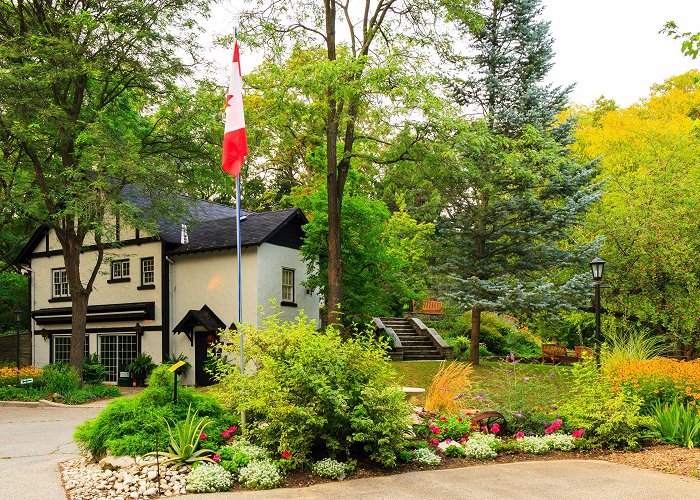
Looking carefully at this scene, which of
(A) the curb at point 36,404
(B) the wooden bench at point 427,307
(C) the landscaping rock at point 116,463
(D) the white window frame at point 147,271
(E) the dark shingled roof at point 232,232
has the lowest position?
(A) the curb at point 36,404

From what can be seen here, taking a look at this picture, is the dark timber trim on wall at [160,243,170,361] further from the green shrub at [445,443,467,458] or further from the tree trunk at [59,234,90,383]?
the green shrub at [445,443,467,458]

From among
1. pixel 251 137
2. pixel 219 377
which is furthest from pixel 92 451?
pixel 251 137

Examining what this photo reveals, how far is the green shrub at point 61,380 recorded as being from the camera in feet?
61.0

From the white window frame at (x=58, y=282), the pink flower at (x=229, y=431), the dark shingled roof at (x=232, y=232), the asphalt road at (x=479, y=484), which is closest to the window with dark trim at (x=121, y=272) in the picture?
the dark shingled roof at (x=232, y=232)

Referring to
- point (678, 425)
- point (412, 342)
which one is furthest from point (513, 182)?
point (678, 425)

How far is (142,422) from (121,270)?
59.3 feet

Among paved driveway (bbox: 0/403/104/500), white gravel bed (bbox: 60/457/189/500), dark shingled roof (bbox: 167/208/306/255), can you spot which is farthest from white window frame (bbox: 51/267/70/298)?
white gravel bed (bbox: 60/457/189/500)

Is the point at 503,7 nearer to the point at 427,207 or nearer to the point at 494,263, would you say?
the point at 427,207

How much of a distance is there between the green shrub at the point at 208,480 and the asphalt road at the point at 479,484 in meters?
0.18

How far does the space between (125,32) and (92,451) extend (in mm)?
13315

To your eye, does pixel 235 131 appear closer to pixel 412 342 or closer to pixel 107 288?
pixel 412 342

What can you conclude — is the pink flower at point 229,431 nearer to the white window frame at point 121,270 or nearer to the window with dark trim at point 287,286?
the window with dark trim at point 287,286

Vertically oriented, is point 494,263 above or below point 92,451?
above

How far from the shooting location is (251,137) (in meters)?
17.6
